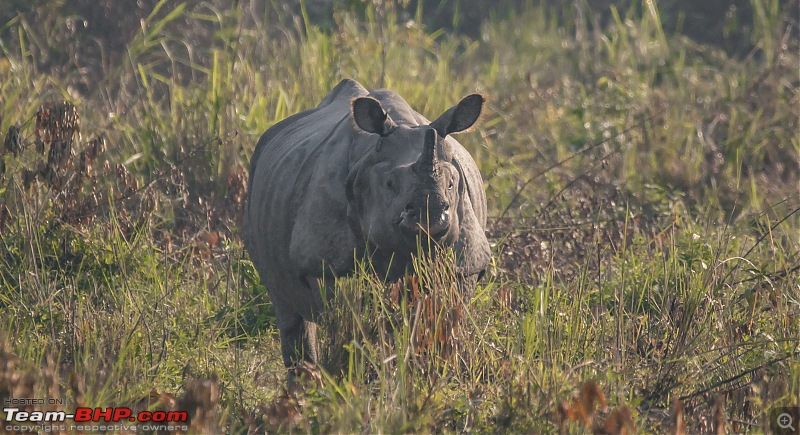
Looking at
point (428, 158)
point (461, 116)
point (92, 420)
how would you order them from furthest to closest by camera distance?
point (461, 116)
point (428, 158)
point (92, 420)

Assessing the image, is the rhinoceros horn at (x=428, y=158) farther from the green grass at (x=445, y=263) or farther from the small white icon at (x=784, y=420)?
the small white icon at (x=784, y=420)

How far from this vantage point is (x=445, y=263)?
4742 millimetres

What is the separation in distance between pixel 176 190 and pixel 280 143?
179 cm

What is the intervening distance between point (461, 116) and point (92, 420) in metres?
1.98

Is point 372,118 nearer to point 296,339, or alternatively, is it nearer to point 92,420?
point 296,339

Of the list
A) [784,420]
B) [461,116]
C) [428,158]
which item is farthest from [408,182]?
[784,420]

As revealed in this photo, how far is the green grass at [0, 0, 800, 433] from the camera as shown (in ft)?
15.1

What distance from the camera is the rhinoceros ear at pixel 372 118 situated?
197 inches

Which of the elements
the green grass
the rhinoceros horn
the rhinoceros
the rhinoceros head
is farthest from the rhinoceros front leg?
the rhinoceros horn

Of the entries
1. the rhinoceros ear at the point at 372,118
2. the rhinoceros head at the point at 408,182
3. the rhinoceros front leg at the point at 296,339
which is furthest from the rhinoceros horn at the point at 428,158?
the rhinoceros front leg at the point at 296,339

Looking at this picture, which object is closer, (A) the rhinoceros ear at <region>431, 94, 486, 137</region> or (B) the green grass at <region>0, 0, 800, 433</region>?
(B) the green grass at <region>0, 0, 800, 433</region>

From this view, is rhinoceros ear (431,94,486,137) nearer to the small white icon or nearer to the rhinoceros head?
the rhinoceros head

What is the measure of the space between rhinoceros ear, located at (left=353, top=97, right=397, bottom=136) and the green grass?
0.61m

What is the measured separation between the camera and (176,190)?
7.79 metres
